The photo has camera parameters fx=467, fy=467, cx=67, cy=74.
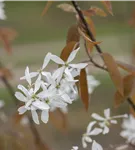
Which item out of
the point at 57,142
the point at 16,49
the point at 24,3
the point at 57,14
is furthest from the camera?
the point at 24,3

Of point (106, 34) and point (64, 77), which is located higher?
point (64, 77)

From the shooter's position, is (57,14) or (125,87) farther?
(57,14)

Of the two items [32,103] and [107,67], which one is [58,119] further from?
[32,103]

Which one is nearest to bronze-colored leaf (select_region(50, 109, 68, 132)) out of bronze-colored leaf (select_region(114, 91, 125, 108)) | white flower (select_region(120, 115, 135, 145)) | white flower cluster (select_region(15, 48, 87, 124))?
white flower (select_region(120, 115, 135, 145))

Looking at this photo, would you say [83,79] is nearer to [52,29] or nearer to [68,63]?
[68,63]

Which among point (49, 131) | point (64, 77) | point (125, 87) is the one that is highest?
point (64, 77)

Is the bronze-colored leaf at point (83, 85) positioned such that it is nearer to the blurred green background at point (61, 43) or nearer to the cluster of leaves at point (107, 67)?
the cluster of leaves at point (107, 67)

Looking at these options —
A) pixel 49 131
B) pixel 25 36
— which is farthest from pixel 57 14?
pixel 49 131
